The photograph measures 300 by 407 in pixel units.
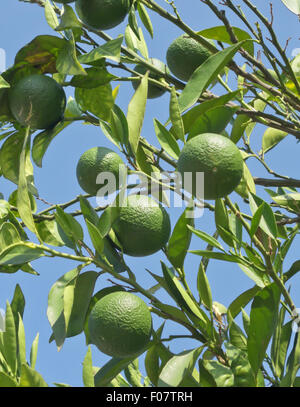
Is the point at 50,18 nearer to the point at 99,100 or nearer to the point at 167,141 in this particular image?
the point at 99,100

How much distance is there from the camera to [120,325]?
143 centimetres

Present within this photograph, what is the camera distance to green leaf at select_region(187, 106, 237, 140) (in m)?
1.49

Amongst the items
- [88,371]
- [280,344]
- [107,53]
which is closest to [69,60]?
[107,53]

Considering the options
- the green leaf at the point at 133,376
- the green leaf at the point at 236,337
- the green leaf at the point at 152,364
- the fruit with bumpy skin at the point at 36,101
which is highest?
the fruit with bumpy skin at the point at 36,101

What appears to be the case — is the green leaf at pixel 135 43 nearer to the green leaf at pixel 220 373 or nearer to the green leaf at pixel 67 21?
the green leaf at pixel 67 21

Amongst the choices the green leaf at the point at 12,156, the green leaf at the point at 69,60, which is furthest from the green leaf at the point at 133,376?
the green leaf at the point at 69,60

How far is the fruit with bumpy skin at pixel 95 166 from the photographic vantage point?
1606 millimetres

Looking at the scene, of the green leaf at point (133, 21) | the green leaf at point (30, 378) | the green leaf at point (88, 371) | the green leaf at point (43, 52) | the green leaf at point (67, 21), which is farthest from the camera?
the green leaf at point (133, 21)

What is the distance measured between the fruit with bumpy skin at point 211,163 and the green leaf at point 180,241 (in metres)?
0.08

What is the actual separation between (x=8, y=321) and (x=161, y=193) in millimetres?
507

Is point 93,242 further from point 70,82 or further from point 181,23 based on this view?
point 181,23

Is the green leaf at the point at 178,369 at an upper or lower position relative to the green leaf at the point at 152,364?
upper

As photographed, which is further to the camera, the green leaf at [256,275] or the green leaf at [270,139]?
the green leaf at [270,139]
